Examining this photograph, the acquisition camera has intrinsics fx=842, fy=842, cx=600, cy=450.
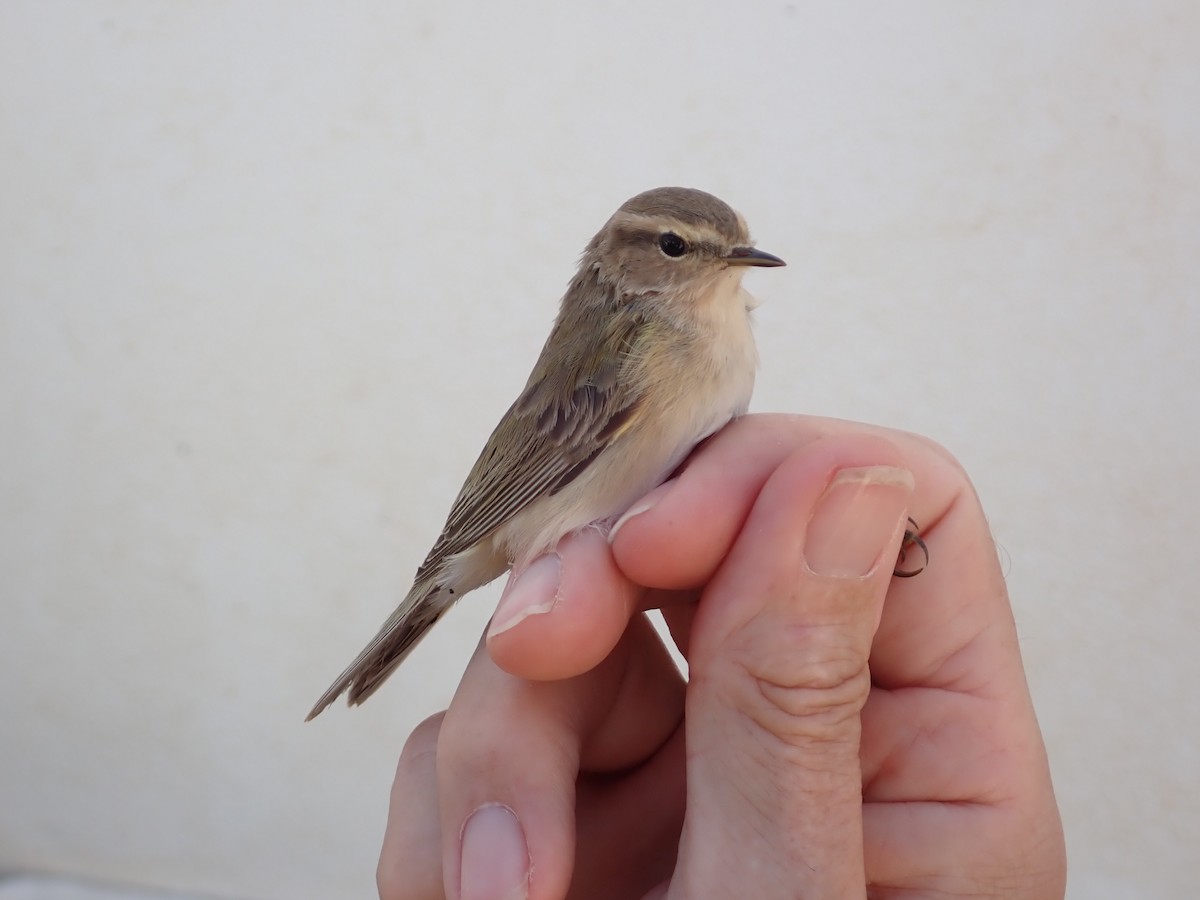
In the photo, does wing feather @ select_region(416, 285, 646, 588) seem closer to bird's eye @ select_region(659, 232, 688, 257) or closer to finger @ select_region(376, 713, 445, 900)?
bird's eye @ select_region(659, 232, 688, 257)

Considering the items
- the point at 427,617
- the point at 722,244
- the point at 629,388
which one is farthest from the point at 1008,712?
the point at 427,617

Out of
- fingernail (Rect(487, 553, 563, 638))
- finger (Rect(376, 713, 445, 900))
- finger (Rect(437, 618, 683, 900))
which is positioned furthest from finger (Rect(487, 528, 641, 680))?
finger (Rect(376, 713, 445, 900))

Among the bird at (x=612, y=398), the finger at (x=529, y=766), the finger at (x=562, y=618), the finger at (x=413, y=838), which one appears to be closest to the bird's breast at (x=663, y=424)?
the bird at (x=612, y=398)

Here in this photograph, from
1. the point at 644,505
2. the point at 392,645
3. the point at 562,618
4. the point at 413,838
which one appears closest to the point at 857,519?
the point at 644,505

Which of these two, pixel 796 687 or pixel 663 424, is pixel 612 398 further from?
pixel 796 687

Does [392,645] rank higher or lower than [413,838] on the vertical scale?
higher
